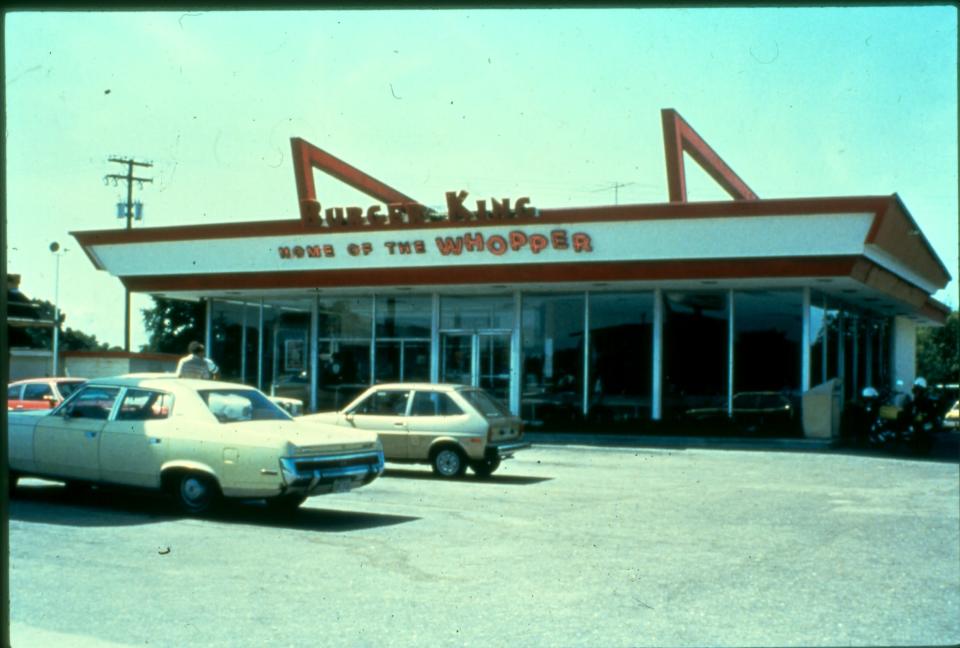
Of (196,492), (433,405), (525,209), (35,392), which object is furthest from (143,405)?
(525,209)

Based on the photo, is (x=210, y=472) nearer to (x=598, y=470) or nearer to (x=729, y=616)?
(x=729, y=616)

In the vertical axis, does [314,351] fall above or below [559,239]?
below

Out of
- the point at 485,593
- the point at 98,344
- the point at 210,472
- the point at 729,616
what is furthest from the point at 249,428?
the point at 98,344

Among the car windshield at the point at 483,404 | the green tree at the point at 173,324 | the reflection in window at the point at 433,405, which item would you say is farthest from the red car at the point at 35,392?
the green tree at the point at 173,324

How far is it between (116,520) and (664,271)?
1535 centimetres

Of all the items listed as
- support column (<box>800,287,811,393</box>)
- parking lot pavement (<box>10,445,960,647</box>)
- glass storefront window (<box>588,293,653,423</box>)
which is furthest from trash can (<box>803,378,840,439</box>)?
parking lot pavement (<box>10,445,960,647</box>)

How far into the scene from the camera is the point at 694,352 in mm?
24203

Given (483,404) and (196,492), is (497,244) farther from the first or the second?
(196,492)

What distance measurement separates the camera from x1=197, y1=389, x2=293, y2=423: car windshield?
Result: 35.0ft

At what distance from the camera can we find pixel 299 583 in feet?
24.1

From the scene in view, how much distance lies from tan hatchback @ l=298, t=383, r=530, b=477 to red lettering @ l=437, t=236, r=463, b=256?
994cm

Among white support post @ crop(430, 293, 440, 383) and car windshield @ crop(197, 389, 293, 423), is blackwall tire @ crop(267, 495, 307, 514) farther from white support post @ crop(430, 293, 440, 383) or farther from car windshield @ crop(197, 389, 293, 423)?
white support post @ crop(430, 293, 440, 383)

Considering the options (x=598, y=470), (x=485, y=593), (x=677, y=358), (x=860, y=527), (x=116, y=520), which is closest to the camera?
(x=485, y=593)

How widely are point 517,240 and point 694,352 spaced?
5012 millimetres
